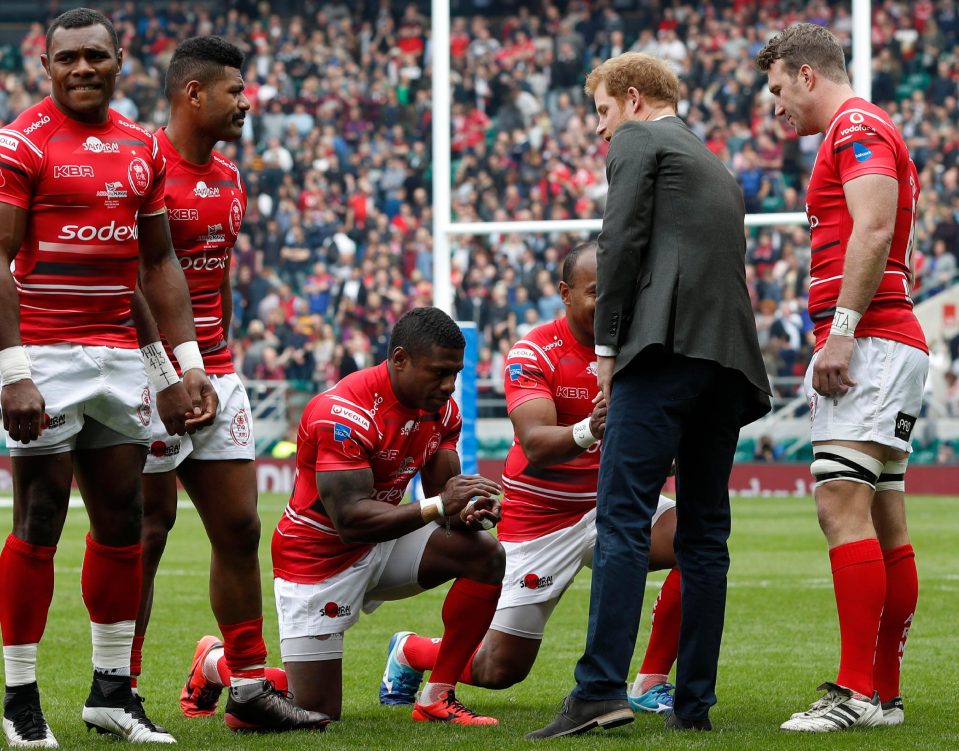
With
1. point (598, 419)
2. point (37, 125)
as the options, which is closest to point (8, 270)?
point (37, 125)

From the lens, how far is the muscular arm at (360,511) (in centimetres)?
489

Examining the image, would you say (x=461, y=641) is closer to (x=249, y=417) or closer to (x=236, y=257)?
(x=249, y=417)

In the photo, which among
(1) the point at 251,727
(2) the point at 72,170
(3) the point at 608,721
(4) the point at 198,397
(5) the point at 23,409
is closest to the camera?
(5) the point at 23,409

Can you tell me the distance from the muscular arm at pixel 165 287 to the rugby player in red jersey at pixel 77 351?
12 centimetres

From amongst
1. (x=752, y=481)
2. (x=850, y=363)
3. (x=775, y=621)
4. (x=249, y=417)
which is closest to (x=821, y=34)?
(x=850, y=363)

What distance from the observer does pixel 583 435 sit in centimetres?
505

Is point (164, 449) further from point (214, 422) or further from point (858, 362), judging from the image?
point (858, 362)

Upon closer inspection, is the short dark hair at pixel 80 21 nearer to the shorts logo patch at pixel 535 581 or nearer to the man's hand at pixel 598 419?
the man's hand at pixel 598 419

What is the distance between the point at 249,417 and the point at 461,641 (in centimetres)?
113

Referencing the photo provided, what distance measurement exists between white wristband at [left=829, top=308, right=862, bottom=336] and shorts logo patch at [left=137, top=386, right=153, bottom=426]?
221 centimetres

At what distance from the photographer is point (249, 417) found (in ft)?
17.4

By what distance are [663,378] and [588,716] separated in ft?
3.41

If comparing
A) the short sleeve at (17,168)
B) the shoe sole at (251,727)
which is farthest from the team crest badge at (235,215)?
the shoe sole at (251,727)

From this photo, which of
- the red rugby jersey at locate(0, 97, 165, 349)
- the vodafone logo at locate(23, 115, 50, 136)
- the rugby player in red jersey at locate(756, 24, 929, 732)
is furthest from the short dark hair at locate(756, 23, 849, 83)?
the vodafone logo at locate(23, 115, 50, 136)
